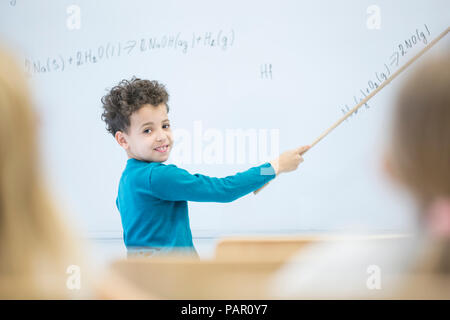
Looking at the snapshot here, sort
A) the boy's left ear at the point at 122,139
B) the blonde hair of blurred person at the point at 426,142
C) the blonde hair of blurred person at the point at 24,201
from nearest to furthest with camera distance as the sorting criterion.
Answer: the blonde hair of blurred person at the point at 24,201, the blonde hair of blurred person at the point at 426,142, the boy's left ear at the point at 122,139

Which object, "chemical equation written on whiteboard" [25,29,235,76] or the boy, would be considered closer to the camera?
the boy

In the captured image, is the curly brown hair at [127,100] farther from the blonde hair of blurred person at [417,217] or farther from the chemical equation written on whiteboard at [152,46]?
the blonde hair of blurred person at [417,217]

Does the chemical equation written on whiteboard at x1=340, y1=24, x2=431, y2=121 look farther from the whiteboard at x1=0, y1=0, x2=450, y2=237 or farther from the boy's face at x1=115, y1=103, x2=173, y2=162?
the boy's face at x1=115, y1=103, x2=173, y2=162

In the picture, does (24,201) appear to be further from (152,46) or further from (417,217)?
(152,46)

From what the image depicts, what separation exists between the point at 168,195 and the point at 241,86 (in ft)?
1.26

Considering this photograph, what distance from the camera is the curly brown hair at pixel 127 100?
88 cm

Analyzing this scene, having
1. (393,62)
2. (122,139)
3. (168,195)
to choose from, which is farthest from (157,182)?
(393,62)

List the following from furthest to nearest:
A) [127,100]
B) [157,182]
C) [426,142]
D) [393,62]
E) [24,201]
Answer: [393,62] → [127,100] → [157,182] → [426,142] → [24,201]

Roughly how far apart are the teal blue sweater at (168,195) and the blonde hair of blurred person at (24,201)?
36 centimetres

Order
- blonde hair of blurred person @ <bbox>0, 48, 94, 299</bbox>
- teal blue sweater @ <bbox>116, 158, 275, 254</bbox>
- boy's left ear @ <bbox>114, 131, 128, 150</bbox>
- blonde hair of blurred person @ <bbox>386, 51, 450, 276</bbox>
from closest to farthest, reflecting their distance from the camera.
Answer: blonde hair of blurred person @ <bbox>0, 48, 94, 299</bbox>
blonde hair of blurred person @ <bbox>386, 51, 450, 276</bbox>
teal blue sweater @ <bbox>116, 158, 275, 254</bbox>
boy's left ear @ <bbox>114, 131, 128, 150</bbox>

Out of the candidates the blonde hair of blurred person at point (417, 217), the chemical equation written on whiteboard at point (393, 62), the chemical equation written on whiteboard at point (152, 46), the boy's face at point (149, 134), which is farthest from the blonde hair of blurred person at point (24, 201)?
the chemical equation written on whiteboard at point (393, 62)

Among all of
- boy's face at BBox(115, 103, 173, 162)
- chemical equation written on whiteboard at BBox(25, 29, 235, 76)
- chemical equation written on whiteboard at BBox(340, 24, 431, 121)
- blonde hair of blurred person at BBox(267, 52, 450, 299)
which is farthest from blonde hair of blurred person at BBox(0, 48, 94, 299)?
chemical equation written on whiteboard at BBox(340, 24, 431, 121)

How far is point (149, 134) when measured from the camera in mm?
847

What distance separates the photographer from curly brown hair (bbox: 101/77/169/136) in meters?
0.88
